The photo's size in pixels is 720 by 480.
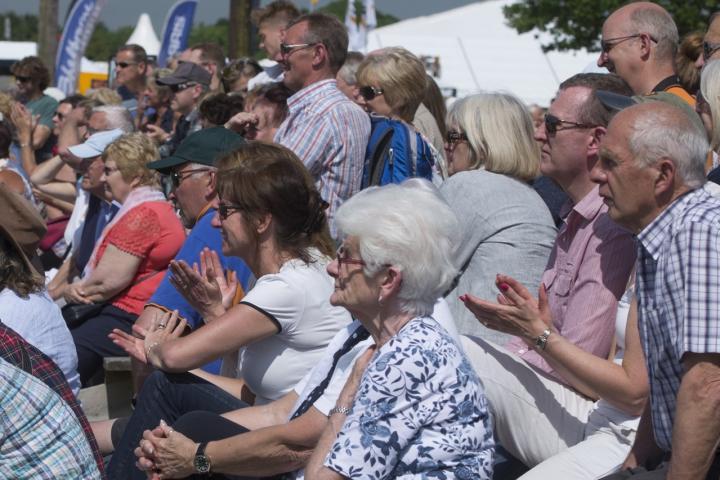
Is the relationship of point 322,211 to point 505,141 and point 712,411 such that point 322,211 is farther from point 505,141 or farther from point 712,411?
point 712,411

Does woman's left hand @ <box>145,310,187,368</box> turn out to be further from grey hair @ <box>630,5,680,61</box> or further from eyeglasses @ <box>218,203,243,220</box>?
grey hair @ <box>630,5,680,61</box>

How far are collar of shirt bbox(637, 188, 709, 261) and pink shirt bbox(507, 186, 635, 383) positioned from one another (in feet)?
2.27

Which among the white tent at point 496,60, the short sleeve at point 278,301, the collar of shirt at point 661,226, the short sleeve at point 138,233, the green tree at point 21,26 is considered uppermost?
the collar of shirt at point 661,226

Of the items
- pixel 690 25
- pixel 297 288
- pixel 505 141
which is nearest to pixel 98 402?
pixel 297 288

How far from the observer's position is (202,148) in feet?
17.5

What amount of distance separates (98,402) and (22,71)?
7547 millimetres

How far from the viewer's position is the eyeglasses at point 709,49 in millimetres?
4905

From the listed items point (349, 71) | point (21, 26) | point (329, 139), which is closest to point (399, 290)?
point (329, 139)

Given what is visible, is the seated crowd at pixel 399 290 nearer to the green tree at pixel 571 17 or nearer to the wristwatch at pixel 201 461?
the wristwatch at pixel 201 461

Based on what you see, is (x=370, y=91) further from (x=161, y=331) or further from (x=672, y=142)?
(x=672, y=142)

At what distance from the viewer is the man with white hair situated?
2826 millimetres

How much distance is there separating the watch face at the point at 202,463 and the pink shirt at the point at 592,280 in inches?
49.8

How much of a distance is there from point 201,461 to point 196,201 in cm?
201

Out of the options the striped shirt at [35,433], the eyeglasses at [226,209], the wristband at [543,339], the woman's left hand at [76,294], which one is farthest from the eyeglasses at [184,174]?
the striped shirt at [35,433]
